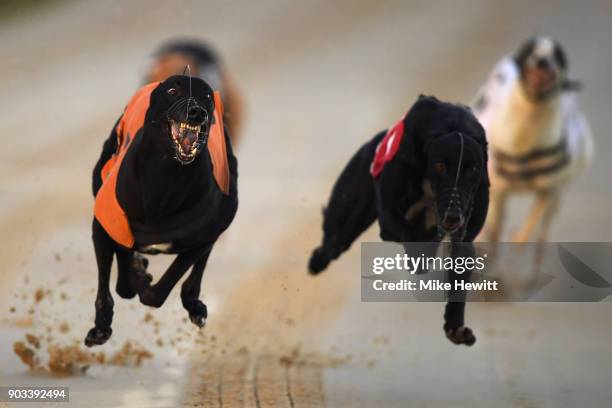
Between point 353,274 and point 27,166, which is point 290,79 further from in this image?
point 353,274

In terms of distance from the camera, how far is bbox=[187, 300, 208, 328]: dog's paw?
19.1ft

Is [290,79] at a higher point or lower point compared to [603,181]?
higher

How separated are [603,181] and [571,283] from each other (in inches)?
393

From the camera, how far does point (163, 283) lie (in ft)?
18.5

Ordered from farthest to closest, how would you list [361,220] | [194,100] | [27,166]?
1. [27,166]
2. [361,220]
3. [194,100]

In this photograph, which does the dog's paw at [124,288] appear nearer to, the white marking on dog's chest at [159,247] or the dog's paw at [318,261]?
the white marking on dog's chest at [159,247]

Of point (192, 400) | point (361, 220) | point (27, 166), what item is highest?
point (27, 166)

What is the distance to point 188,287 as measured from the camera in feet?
19.3

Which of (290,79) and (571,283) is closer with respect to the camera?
(571,283)

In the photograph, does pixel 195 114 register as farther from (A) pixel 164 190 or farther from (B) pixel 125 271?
(B) pixel 125 271

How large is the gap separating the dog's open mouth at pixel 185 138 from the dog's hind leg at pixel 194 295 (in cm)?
75

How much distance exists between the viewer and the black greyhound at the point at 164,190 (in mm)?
5172

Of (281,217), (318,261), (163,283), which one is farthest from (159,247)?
(281,217)

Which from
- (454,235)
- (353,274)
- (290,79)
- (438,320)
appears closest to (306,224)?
(353,274)
